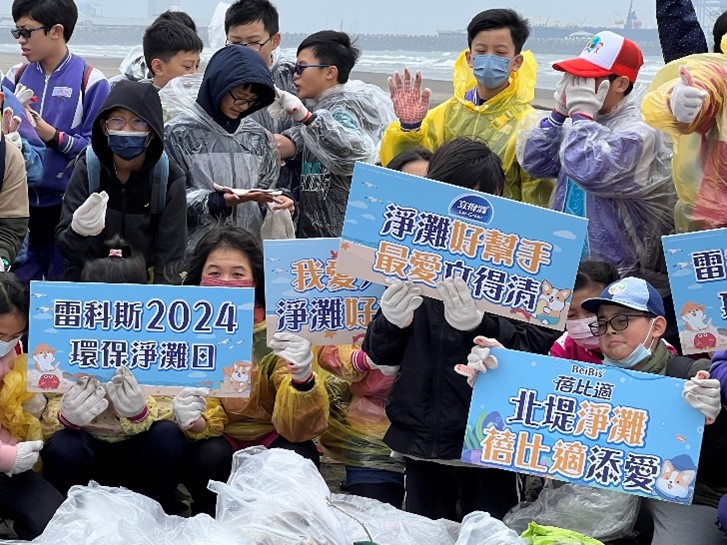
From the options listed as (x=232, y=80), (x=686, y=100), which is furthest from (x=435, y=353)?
(x=232, y=80)

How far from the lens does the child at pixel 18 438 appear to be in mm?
3949

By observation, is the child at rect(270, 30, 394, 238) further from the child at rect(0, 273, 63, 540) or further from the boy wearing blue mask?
the child at rect(0, 273, 63, 540)

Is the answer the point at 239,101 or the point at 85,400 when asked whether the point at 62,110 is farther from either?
the point at 85,400

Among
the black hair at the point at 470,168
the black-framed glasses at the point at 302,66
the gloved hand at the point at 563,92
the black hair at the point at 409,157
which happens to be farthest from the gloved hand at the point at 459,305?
the black-framed glasses at the point at 302,66

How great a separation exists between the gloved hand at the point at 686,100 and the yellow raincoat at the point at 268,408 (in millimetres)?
1637

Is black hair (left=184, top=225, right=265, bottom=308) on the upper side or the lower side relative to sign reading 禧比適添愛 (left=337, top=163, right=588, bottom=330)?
lower

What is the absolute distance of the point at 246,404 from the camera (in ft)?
14.5

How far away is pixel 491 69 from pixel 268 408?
181 cm

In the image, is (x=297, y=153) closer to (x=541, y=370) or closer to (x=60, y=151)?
(x=60, y=151)

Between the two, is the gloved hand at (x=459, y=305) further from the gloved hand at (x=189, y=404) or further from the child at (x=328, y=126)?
the child at (x=328, y=126)

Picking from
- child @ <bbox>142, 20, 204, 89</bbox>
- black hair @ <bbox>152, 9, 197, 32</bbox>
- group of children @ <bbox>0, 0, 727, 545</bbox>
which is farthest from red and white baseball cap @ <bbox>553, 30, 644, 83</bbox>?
black hair @ <bbox>152, 9, 197, 32</bbox>

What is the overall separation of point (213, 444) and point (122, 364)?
1.55 ft

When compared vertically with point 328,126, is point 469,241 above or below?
below

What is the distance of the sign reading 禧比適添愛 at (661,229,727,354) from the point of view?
3961 mm
